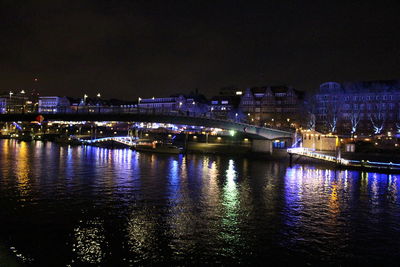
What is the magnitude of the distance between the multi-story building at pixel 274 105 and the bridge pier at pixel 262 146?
5506cm

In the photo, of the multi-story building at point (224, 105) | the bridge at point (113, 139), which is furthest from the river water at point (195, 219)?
the multi-story building at point (224, 105)

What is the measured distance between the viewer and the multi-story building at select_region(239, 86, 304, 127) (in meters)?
130

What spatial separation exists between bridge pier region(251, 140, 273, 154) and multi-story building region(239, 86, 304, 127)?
181 feet

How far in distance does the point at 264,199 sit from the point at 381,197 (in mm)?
11039

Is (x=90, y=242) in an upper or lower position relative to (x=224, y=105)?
lower

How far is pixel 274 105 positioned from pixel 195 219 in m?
114

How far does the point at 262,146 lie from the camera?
237 ft

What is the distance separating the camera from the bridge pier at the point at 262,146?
7169 cm

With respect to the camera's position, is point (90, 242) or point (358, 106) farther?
point (358, 106)

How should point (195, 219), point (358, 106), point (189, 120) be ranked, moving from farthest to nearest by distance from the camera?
point (358, 106)
point (189, 120)
point (195, 219)

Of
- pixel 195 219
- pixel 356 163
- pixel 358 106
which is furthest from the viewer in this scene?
pixel 358 106

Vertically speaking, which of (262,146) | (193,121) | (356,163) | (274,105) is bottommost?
(356,163)

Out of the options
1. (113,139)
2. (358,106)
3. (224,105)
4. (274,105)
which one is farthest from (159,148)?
(224,105)

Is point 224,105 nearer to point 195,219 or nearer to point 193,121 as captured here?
point 193,121
